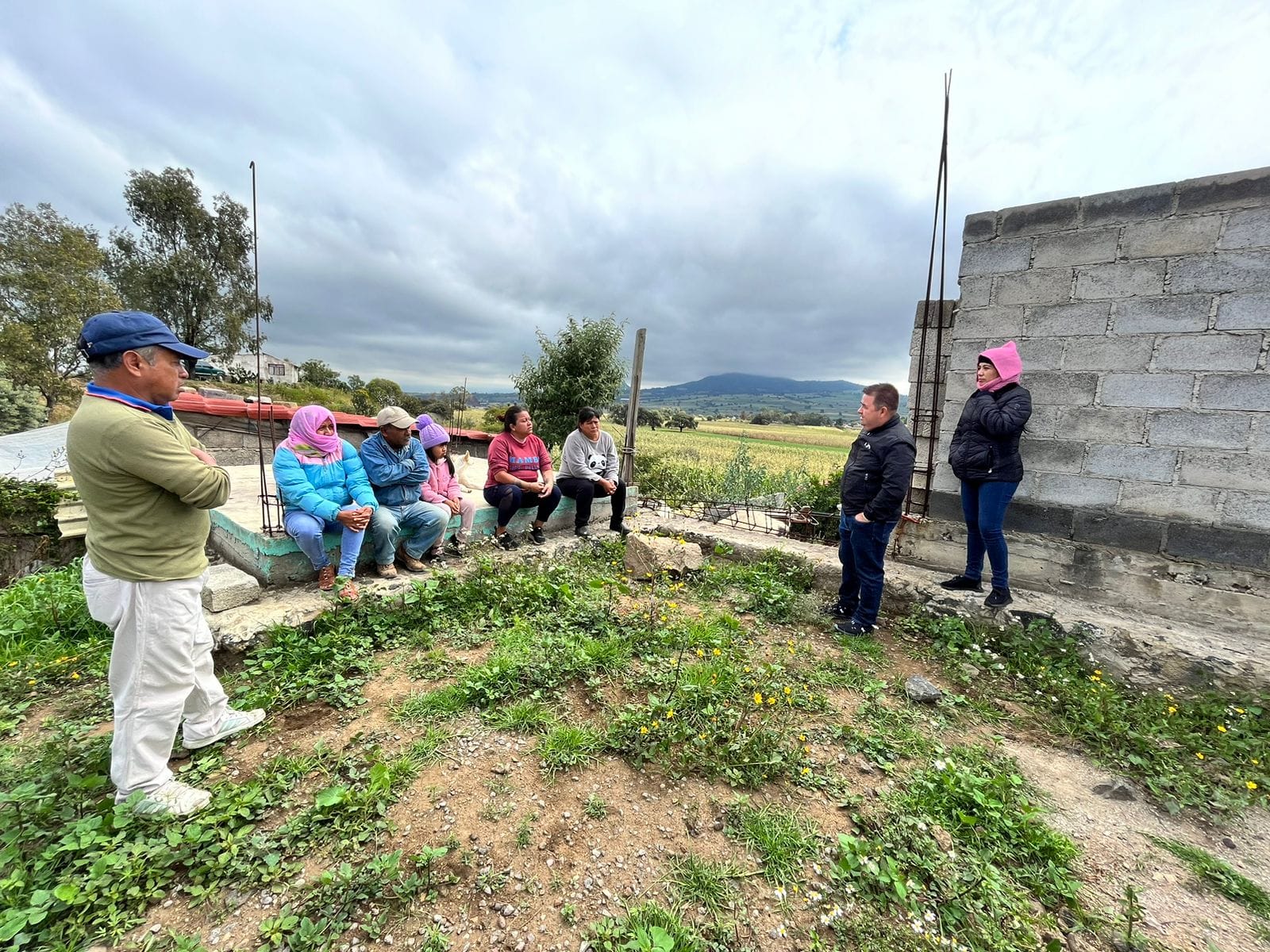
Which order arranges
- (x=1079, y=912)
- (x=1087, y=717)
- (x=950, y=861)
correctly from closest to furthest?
(x=1079, y=912) → (x=950, y=861) → (x=1087, y=717)

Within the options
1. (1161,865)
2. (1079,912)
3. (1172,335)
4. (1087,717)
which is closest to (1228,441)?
(1172,335)

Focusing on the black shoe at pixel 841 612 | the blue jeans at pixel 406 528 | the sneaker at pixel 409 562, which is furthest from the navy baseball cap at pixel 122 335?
the black shoe at pixel 841 612

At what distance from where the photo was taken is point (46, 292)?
15.7 m

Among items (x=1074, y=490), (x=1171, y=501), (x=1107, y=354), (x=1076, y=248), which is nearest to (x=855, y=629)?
(x=1074, y=490)

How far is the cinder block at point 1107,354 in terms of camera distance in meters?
3.64

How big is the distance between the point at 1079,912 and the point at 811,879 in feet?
3.10

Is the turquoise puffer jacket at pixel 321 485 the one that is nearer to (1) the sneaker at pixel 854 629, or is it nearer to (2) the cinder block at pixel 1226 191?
(1) the sneaker at pixel 854 629

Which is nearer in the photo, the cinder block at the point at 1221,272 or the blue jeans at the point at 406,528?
the cinder block at the point at 1221,272

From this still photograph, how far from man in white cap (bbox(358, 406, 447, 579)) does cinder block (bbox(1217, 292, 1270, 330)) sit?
19.3 feet

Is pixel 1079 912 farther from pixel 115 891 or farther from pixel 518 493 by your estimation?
pixel 518 493

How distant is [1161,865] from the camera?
204cm

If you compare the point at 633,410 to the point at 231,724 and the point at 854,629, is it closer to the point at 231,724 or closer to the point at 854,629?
the point at 854,629

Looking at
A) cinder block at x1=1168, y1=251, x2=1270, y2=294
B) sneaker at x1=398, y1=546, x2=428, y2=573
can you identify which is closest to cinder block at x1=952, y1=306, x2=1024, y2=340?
cinder block at x1=1168, y1=251, x2=1270, y2=294

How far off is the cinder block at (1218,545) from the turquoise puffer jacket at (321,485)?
5968 mm
